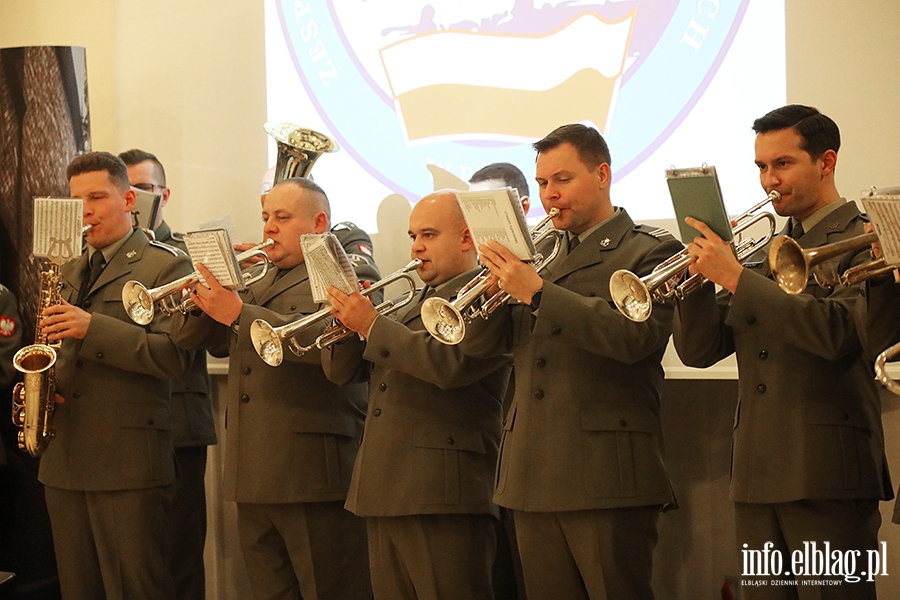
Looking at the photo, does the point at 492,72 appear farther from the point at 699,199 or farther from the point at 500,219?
the point at 699,199

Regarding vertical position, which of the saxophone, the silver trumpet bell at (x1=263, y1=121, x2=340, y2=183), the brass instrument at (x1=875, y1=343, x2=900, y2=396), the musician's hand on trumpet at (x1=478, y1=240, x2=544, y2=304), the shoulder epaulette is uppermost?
the silver trumpet bell at (x1=263, y1=121, x2=340, y2=183)

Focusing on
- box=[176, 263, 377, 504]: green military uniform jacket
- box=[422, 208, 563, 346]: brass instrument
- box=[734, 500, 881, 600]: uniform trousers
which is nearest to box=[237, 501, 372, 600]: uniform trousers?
box=[176, 263, 377, 504]: green military uniform jacket

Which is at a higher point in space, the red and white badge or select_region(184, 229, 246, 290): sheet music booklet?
select_region(184, 229, 246, 290): sheet music booklet

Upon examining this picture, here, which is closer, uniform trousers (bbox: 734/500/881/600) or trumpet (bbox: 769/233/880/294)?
trumpet (bbox: 769/233/880/294)

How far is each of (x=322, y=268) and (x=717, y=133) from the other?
198cm

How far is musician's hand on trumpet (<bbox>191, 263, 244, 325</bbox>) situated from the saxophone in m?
0.79

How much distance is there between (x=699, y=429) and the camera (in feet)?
16.4

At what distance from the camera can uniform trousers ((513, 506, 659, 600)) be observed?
11.1 feet

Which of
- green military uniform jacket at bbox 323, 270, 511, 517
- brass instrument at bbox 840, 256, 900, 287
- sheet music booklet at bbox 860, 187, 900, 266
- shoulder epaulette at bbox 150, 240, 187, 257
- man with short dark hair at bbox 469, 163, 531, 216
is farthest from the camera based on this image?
man with short dark hair at bbox 469, 163, 531, 216

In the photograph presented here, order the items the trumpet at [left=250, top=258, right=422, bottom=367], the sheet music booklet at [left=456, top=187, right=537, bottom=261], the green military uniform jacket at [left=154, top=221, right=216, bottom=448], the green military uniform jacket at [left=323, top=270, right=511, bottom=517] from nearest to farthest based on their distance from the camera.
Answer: the sheet music booklet at [left=456, top=187, right=537, bottom=261]
the green military uniform jacket at [left=323, top=270, right=511, bottom=517]
the trumpet at [left=250, top=258, right=422, bottom=367]
the green military uniform jacket at [left=154, top=221, right=216, bottom=448]

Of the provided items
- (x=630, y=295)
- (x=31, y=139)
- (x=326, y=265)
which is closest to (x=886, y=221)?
(x=630, y=295)

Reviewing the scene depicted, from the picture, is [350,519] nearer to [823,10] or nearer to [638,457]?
[638,457]

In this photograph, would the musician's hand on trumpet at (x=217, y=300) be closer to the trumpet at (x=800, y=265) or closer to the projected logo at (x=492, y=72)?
the projected logo at (x=492, y=72)

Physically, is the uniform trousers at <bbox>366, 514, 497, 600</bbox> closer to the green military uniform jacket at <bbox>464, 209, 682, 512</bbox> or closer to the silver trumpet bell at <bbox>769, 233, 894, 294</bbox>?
the green military uniform jacket at <bbox>464, 209, 682, 512</bbox>
